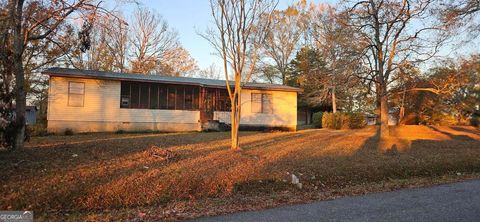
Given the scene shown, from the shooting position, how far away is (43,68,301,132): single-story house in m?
17.8

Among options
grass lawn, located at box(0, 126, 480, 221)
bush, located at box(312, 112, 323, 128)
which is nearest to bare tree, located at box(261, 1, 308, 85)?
bush, located at box(312, 112, 323, 128)

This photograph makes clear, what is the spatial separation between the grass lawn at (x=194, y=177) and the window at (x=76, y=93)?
795 centimetres

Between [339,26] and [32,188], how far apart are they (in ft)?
48.1

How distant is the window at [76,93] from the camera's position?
17.9 meters

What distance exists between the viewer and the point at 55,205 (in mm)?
5582

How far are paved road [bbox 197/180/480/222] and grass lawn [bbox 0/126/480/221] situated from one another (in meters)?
0.47

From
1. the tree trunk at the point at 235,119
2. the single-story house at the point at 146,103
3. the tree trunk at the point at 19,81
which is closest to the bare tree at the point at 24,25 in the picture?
the tree trunk at the point at 19,81

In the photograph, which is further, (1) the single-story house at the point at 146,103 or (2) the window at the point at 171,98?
(2) the window at the point at 171,98

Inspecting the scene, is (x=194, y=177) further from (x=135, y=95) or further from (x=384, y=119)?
(x=135, y=95)

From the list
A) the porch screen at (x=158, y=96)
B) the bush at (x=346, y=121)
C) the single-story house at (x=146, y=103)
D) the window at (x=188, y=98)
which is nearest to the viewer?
the single-story house at (x=146, y=103)

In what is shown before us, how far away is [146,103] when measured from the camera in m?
19.7

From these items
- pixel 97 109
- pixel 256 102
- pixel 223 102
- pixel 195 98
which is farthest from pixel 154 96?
pixel 256 102

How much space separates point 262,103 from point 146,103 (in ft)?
25.0

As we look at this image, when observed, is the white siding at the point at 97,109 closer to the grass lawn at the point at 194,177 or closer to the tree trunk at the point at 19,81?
the grass lawn at the point at 194,177
